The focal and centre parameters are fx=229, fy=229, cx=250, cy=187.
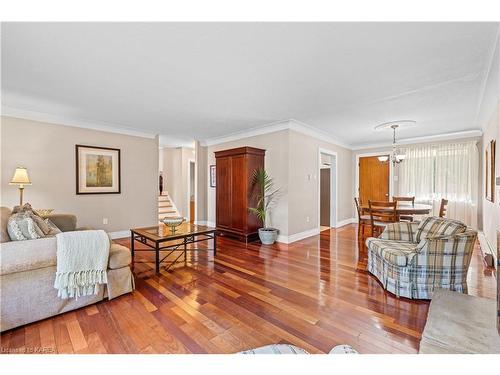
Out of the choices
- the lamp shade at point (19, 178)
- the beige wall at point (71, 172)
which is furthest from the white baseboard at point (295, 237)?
the lamp shade at point (19, 178)

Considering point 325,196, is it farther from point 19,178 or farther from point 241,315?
point 19,178

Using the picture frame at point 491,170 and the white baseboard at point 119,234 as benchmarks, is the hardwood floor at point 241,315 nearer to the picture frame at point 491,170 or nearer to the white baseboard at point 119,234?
the picture frame at point 491,170

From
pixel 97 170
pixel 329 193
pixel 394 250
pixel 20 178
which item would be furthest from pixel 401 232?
pixel 20 178

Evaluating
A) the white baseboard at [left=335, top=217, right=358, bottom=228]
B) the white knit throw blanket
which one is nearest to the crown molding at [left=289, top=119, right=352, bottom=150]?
the white baseboard at [left=335, top=217, right=358, bottom=228]

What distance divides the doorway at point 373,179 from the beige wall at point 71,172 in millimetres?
5616

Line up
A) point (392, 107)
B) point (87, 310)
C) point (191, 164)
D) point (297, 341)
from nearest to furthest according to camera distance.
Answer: point (297, 341), point (87, 310), point (392, 107), point (191, 164)

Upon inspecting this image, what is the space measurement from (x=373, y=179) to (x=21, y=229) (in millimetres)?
7074

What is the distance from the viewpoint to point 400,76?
2.53 metres

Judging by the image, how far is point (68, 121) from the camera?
4.13 meters

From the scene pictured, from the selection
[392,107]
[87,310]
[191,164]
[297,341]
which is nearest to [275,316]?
[297,341]

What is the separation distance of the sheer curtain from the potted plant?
371 centimetres

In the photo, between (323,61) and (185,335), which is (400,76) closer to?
(323,61)

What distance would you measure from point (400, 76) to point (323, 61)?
39.1 inches

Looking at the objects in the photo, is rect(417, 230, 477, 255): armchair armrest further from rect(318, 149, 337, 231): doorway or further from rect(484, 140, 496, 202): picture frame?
rect(318, 149, 337, 231): doorway
